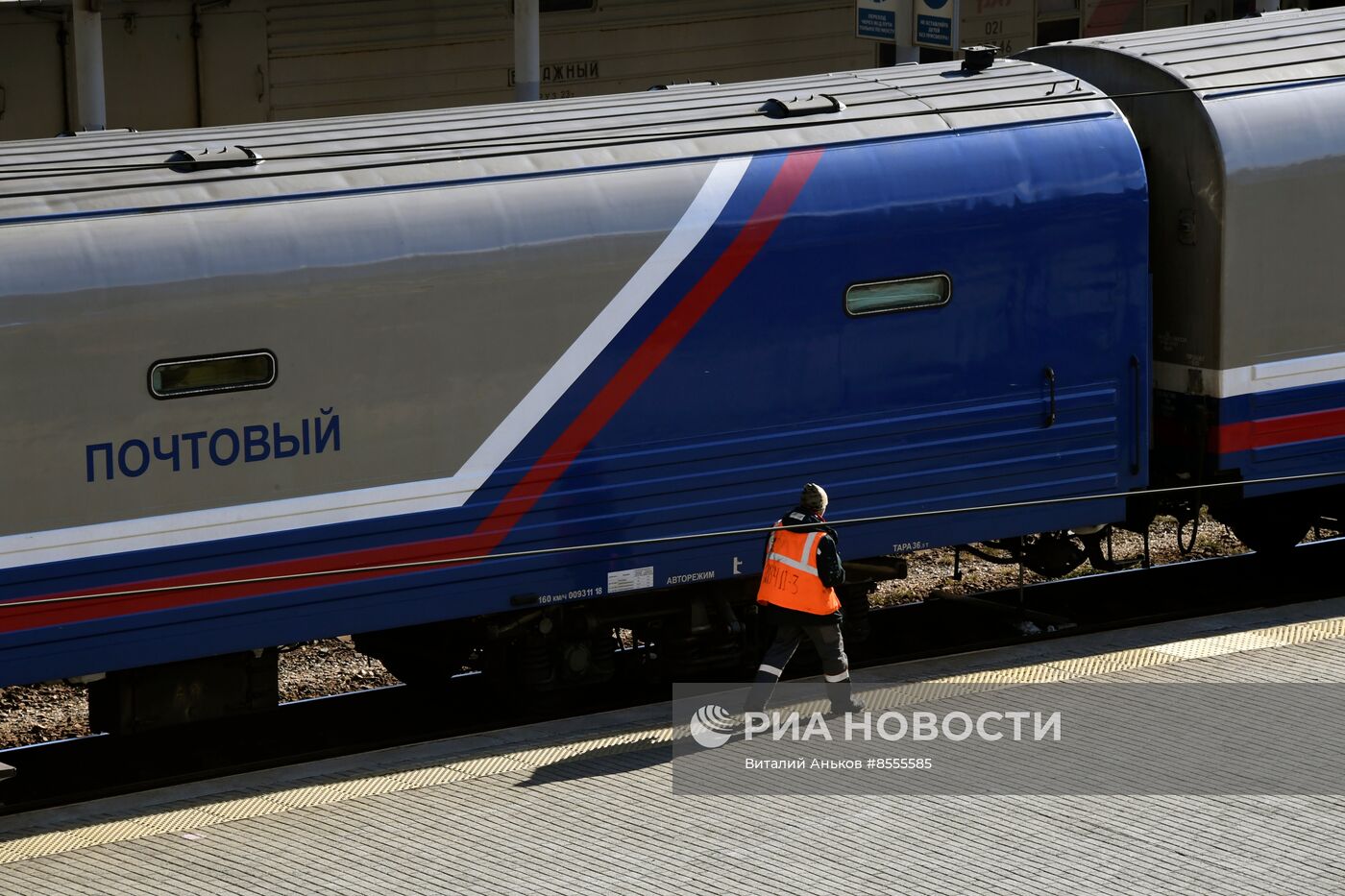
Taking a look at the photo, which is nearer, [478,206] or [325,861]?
[325,861]

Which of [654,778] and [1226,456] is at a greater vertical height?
[1226,456]

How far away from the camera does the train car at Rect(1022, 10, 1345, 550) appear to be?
34.9 feet

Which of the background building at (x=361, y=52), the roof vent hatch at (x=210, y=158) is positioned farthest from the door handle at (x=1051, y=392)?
the background building at (x=361, y=52)

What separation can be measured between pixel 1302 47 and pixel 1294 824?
5.28m

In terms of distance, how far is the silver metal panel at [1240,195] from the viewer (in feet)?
34.8

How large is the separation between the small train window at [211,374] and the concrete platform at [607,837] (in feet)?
6.03

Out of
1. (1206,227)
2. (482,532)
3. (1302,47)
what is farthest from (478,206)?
(1302,47)

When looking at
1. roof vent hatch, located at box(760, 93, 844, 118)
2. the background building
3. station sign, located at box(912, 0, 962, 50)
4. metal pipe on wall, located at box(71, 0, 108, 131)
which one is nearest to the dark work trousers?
roof vent hatch, located at box(760, 93, 844, 118)

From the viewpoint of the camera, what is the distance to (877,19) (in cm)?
1639

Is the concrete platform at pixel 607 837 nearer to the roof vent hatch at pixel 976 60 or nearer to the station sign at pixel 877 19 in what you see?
the roof vent hatch at pixel 976 60

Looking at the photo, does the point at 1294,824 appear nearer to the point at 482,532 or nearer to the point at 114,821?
the point at 482,532

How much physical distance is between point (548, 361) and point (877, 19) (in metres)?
8.21

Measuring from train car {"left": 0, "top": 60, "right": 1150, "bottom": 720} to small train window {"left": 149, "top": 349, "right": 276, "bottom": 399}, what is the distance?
0.01 metres

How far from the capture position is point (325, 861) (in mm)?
7816
